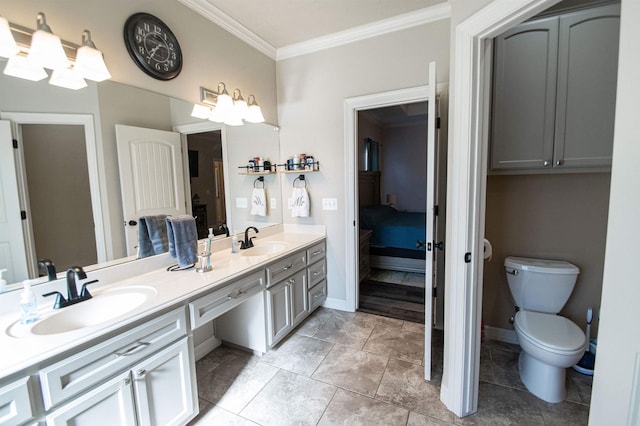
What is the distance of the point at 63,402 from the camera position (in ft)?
3.42

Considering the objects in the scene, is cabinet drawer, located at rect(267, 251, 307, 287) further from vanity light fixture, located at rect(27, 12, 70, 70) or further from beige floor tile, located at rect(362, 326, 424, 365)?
vanity light fixture, located at rect(27, 12, 70, 70)

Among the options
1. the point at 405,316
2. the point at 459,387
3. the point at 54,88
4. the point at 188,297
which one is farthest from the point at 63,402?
the point at 405,316

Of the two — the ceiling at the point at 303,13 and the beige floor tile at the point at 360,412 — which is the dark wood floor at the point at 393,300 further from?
the ceiling at the point at 303,13

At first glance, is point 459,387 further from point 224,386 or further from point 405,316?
point 224,386

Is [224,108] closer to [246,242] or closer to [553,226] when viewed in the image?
[246,242]

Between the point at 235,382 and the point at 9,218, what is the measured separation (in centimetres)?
155

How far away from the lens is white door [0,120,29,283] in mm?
1295

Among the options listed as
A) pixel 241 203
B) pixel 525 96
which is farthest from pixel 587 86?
pixel 241 203

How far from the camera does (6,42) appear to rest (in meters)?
1.24

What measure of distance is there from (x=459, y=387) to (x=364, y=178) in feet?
12.5

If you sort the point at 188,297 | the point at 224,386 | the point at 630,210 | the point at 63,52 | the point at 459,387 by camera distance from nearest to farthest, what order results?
the point at 630,210, the point at 63,52, the point at 188,297, the point at 459,387, the point at 224,386

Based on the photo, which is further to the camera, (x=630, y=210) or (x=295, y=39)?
(x=295, y=39)

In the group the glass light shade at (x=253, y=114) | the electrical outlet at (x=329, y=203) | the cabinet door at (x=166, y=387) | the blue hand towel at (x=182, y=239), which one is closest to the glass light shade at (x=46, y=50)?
the blue hand towel at (x=182, y=239)

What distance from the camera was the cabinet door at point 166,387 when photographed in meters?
1.29
